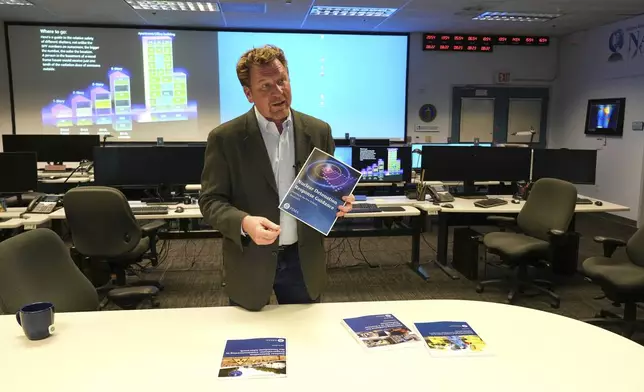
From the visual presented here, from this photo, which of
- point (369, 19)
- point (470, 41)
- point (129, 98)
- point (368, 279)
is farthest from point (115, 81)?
point (470, 41)

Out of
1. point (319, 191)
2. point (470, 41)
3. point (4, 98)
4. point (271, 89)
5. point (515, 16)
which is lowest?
point (319, 191)

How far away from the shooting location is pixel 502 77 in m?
7.55

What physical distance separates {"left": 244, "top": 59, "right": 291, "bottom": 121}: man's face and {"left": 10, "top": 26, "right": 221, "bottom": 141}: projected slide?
5.76m

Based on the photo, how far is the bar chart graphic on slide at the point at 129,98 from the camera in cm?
677

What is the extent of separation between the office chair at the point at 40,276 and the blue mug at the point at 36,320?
0.60ft

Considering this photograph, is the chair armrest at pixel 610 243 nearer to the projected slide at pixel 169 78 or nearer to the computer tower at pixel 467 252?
the computer tower at pixel 467 252

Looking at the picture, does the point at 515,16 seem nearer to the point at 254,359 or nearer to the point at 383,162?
the point at 383,162

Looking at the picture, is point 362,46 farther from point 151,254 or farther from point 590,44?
point 151,254

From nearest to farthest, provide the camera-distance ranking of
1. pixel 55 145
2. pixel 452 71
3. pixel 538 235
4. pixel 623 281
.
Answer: pixel 623 281 < pixel 538 235 < pixel 55 145 < pixel 452 71

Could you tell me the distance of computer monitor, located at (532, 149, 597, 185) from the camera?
4.54 metres

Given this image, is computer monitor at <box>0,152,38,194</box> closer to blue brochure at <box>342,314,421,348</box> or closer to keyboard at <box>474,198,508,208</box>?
blue brochure at <box>342,314,421,348</box>

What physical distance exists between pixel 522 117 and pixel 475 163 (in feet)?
12.6

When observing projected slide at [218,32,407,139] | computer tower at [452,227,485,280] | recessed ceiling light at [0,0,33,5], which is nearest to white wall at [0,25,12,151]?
recessed ceiling light at [0,0,33,5]

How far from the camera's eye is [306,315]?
1.62 metres
